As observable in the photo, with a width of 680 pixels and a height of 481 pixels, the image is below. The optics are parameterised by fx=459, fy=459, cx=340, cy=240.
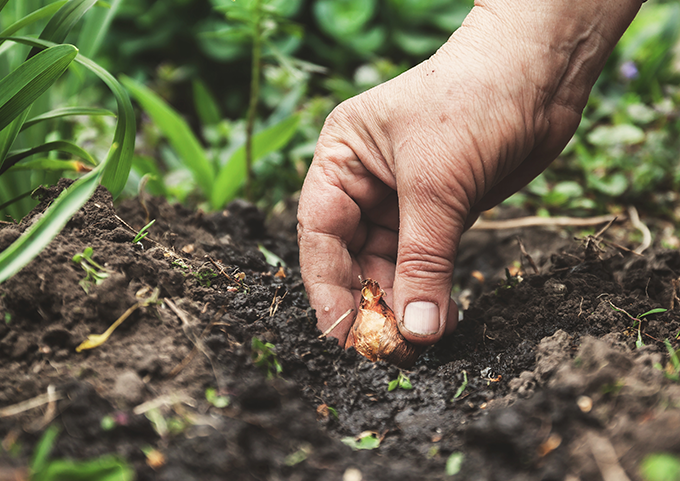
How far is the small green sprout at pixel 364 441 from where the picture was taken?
106cm

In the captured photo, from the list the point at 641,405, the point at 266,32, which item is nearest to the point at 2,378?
the point at 641,405

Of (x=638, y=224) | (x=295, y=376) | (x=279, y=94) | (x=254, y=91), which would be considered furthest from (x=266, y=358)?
(x=279, y=94)

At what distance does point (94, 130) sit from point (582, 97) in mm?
2993

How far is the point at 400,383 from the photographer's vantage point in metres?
1.23

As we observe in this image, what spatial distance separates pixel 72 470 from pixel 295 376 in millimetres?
555

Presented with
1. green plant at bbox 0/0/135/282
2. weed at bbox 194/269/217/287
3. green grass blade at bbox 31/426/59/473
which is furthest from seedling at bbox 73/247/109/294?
green grass blade at bbox 31/426/59/473

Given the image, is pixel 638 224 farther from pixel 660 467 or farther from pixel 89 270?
pixel 89 270

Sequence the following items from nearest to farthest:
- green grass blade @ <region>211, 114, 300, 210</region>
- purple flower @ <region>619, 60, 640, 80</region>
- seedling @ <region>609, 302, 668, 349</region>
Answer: seedling @ <region>609, 302, 668, 349</region>, green grass blade @ <region>211, 114, 300, 210</region>, purple flower @ <region>619, 60, 640, 80</region>

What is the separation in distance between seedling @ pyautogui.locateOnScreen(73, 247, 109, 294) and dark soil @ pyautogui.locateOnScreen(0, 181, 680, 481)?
0.02 m

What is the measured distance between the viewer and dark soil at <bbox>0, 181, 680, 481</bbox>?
0.84 meters

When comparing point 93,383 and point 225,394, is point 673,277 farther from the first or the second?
point 93,383

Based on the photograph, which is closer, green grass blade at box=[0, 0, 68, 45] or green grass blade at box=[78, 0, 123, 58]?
green grass blade at box=[0, 0, 68, 45]

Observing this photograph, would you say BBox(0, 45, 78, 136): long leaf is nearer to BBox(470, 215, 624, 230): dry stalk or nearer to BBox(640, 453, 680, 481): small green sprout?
BBox(640, 453, 680, 481): small green sprout

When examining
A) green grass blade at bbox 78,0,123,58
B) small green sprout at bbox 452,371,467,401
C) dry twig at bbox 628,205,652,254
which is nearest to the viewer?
small green sprout at bbox 452,371,467,401
